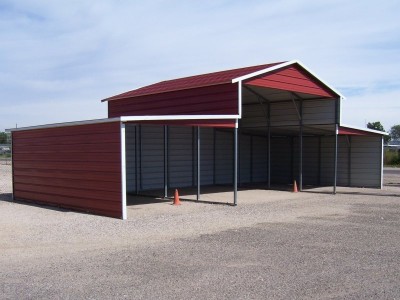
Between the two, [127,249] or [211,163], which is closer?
[127,249]

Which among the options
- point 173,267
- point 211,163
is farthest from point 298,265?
point 211,163

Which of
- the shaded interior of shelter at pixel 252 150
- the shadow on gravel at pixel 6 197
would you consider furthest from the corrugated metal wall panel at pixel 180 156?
the shadow on gravel at pixel 6 197

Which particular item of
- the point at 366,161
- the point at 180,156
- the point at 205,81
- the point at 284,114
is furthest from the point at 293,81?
the point at 366,161

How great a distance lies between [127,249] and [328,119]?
11.9 metres

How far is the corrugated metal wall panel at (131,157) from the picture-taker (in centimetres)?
1752

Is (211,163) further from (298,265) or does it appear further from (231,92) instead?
(298,265)

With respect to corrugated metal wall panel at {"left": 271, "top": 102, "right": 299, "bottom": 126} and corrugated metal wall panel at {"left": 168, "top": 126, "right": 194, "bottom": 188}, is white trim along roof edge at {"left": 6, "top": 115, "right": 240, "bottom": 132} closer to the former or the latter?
corrugated metal wall panel at {"left": 271, "top": 102, "right": 299, "bottom": 126}

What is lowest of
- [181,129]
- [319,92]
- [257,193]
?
[257,193]

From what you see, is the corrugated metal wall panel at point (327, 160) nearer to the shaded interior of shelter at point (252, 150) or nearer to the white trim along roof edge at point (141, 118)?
the shaded interior of shelter at point (252, 150)

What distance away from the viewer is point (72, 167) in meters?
12.6

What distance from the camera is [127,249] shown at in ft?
26.0

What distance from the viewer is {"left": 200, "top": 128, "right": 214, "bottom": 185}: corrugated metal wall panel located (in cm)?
2073

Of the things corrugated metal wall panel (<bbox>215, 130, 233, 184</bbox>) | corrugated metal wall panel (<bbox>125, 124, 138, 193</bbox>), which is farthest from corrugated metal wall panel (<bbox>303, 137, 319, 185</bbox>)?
corrugated metal wall panel (<bbox>125, 124, 138, 193</bbox>)

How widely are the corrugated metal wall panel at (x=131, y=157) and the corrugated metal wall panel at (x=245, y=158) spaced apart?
6421 mm
